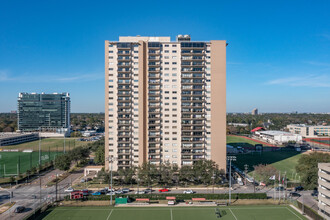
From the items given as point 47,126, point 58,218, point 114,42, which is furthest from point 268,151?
point 47,126

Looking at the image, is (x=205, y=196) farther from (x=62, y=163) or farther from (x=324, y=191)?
(x=62, y=163)

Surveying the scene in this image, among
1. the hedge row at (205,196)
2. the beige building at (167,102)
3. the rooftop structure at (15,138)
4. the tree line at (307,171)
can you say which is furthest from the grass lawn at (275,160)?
the rooftop structure at (15,138)

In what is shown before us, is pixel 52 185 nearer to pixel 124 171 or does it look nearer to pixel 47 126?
pixel 124 171

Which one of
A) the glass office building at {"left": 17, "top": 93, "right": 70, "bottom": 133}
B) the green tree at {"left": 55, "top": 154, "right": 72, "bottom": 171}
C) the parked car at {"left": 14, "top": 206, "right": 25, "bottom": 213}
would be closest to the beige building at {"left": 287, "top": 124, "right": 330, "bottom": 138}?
the green tree at {"left": 55, "top": 154, "right": 72, "bottom": 171}

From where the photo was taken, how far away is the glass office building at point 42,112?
149500mm

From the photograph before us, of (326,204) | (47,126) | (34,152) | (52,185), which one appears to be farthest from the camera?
(47,126)

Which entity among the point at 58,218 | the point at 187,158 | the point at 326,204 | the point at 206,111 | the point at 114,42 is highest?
the point at 114,42

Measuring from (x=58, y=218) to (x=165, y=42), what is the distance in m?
42.7

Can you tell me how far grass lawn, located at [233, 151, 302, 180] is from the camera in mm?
65719

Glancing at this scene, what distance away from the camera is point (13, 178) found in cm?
5216

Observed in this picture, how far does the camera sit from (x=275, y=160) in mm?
75062

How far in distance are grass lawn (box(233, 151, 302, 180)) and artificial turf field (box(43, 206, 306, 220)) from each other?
23923 millimetres

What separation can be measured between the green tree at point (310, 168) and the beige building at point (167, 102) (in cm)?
1692

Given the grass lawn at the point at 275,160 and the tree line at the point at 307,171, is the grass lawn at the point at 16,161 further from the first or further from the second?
the grass lawn at the point at 275,160
